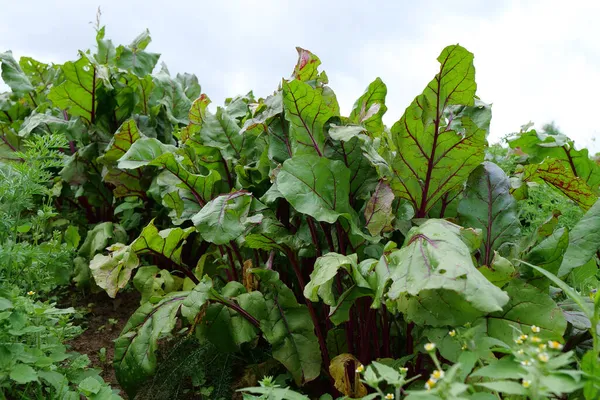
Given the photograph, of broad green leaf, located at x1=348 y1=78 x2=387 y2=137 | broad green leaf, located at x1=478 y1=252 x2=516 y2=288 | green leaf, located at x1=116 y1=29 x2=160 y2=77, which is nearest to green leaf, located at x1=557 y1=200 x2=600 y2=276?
broad green leaf, located at x1=478 y1=252 x2=516 y2=288

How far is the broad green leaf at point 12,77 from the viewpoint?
12.5 feet

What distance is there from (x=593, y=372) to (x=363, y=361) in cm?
81

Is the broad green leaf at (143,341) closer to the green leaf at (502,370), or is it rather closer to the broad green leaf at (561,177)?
the green leaf at (502,370)

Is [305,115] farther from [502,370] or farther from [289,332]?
[502,370]

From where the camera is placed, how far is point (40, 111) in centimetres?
358

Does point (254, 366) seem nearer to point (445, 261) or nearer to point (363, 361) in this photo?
point (363, 361)

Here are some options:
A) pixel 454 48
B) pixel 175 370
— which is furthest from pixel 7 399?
pixel 454 48

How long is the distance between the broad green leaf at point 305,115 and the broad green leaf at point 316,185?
0.34 ft

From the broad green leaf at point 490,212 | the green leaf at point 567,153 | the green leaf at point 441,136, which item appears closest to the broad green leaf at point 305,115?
the green leaf at point 441,136

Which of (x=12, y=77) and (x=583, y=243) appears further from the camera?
(x=12, y=77)

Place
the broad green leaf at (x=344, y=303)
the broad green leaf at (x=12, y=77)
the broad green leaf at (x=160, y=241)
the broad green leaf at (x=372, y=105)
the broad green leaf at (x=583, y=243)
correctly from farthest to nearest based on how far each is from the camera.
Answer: the broad green leaf at (x=12, y=77) → the broad green leaf at (x=160, y=241) → the broad green leaf at (x=372, y=105) → the broad green leaf at (x=583, y=243) → the broad green leaf at (x=344, y=303)

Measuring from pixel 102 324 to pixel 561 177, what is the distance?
7.48 ft

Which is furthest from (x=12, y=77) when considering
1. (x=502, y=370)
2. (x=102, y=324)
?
(x=502, y=370)

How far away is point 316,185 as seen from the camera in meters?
1.57
